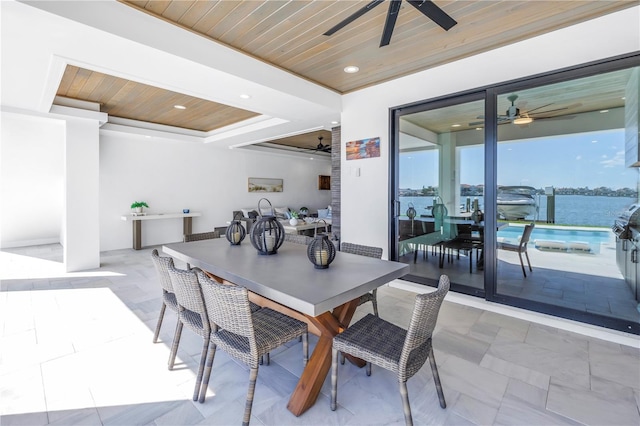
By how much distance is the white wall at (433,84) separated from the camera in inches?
96.4

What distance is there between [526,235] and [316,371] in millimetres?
2872

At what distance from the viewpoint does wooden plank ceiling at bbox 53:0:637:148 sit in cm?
232

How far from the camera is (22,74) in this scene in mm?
3143

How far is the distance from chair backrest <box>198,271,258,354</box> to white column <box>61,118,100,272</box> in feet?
14.3

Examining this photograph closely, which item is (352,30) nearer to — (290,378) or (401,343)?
(401,343)

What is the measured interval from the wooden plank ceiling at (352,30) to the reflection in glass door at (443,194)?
2.18 feet

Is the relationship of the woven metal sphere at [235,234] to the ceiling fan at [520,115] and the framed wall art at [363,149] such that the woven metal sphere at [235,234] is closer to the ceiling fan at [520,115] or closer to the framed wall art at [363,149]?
the framed wall art at [363,149]

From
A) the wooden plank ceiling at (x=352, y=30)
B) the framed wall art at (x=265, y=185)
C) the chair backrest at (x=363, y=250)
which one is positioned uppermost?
the wooden plank ceiling at (x=352, y=30)

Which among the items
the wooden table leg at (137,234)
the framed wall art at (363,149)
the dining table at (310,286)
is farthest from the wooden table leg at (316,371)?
the wooden table leg at (137,234)

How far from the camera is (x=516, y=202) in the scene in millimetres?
3127

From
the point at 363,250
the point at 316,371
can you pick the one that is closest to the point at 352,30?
the point at 363,250

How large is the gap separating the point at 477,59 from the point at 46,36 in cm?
386

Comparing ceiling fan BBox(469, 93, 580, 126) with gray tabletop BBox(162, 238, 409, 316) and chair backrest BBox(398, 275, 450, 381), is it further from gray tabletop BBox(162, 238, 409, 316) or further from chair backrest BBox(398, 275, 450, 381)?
chair backrest BBox(398, 275, 450, 381)

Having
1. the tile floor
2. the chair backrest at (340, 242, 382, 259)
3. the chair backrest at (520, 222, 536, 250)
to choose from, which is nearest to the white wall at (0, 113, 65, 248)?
the tile floor
